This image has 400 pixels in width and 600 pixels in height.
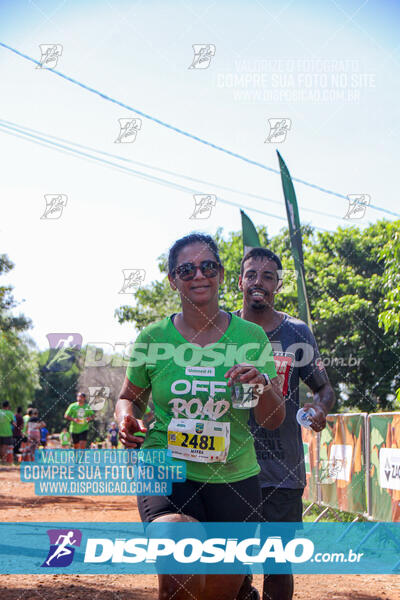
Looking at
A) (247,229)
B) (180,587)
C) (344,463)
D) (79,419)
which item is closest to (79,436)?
(79,419)

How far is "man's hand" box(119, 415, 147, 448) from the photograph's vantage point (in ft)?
10.1

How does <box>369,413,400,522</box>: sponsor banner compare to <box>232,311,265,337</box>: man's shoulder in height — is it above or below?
below

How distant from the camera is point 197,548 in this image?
3.06m

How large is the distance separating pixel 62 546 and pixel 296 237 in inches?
247

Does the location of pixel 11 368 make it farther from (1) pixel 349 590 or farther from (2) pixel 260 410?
(2) pixel 260 410

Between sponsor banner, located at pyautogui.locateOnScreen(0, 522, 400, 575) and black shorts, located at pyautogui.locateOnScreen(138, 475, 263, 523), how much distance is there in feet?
0.19

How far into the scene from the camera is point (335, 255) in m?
31.8

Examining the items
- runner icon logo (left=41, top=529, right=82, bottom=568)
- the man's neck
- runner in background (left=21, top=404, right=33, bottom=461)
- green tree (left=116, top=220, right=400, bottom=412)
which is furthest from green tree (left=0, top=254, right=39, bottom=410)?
the man's neck

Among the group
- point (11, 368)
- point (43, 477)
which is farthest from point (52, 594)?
point (11, 368)

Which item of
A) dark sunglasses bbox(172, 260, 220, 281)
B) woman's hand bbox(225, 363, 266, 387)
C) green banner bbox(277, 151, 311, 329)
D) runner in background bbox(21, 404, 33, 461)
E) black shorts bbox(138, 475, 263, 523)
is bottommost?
runner in background bbox(21, 404, 33, 461)

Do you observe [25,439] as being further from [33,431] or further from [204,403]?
[204,403]

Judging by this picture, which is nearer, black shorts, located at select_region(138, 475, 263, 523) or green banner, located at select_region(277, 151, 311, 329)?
black shorts, located at select_region(138, 475, 263, 523)

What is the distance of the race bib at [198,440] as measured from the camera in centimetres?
326

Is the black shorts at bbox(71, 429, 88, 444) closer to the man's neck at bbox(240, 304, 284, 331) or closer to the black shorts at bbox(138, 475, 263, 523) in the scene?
the man's neck at bbox(240, 304, 284, 331)
